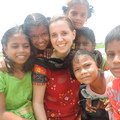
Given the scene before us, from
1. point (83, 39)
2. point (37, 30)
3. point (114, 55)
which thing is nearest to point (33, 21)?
point (37, 30)

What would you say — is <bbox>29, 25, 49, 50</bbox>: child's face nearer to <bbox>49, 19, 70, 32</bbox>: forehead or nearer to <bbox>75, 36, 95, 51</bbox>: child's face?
<bbox>49, 19, 70, 32</bbox>: forehead

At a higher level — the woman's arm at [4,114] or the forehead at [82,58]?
the forehead at [82,58]

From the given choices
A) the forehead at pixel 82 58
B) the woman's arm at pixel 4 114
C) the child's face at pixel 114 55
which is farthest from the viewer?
the forehead at pixel 82 58

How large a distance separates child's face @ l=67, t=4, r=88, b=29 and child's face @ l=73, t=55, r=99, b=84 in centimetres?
97

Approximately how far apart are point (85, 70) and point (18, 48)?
37.0 inches

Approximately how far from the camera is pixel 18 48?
1.84m

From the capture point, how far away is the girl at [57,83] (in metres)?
1.86

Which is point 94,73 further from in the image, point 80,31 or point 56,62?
point 80,31

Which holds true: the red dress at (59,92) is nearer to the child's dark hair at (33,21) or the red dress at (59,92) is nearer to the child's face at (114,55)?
the child's dark hair at (33,21)

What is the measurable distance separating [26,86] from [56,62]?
0.54 m

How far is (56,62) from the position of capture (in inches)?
75.9

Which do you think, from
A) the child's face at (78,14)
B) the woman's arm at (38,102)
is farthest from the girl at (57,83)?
the child's face at (78,14)

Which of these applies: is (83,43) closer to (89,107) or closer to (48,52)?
(48,52)

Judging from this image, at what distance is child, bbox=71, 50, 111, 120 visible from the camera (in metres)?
1.80
